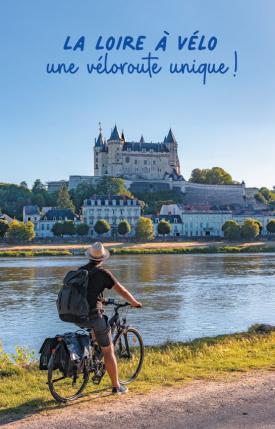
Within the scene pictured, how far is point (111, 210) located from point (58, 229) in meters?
11.6

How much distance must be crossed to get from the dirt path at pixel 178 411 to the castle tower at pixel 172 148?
13961 cm

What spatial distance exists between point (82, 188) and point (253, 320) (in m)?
105

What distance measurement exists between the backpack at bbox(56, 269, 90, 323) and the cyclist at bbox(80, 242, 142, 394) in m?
0.12

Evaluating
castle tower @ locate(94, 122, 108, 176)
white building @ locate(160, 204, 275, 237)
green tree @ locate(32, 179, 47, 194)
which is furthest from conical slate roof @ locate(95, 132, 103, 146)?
white building @ locate(160, 204, 275, 237)

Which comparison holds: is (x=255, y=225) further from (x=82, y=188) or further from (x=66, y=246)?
(x=82, y=188)

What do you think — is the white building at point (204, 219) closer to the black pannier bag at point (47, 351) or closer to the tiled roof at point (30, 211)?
the tiled roof at point (30, 211)

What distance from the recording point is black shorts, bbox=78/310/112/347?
6316 mm

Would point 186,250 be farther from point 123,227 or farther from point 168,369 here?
point 168,369

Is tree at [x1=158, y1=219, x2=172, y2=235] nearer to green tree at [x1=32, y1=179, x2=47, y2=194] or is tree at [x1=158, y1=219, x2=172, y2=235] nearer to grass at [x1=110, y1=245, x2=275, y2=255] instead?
grass at [x1=110, y1=245, x2=275, y2=255]

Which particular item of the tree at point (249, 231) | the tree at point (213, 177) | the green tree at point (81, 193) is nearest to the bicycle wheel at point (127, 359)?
the tree at point (249, 231)

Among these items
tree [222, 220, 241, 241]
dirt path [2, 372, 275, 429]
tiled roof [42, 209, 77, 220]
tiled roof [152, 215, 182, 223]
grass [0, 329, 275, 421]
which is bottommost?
grass [0, 329, 275, 421]

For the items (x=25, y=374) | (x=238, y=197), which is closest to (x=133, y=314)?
(x=25, y=374)

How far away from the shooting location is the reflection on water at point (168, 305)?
51.8 feet

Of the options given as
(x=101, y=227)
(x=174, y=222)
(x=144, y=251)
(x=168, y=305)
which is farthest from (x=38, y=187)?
(x=168, y=305)
